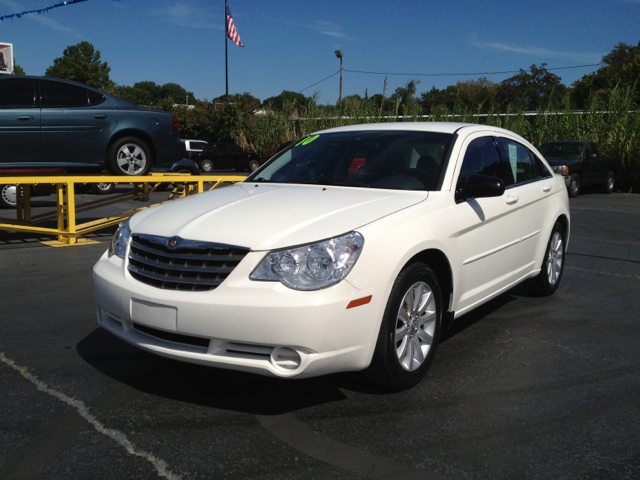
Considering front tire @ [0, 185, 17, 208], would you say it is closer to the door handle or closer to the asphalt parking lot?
the asphalt parking lot

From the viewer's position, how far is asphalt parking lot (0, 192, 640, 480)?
2.71 m

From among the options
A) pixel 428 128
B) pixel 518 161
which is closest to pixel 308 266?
pixel 428 128

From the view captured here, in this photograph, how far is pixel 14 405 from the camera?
3293 mm

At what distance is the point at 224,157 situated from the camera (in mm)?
33062

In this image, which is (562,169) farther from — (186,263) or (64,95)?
(186,263)

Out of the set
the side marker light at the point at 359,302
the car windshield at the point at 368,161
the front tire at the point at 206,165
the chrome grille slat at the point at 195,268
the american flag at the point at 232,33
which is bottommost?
the front tire at the point at 206,165

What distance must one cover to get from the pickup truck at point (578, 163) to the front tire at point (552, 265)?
38.2ft

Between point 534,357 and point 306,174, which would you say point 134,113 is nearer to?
point 306,174

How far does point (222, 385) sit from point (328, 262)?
3.69 ft

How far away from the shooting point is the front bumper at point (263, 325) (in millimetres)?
2924

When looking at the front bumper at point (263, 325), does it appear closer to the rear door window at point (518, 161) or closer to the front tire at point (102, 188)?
the rear door window at point (518, 161)

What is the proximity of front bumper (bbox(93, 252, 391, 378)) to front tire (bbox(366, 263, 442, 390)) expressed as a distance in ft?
0.35

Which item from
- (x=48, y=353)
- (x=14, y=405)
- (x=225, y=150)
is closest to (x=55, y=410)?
(x=14, y=405)

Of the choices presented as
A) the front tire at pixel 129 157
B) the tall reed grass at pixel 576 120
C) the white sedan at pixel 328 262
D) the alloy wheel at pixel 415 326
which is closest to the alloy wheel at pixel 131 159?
the front tire at pixel 129 157
